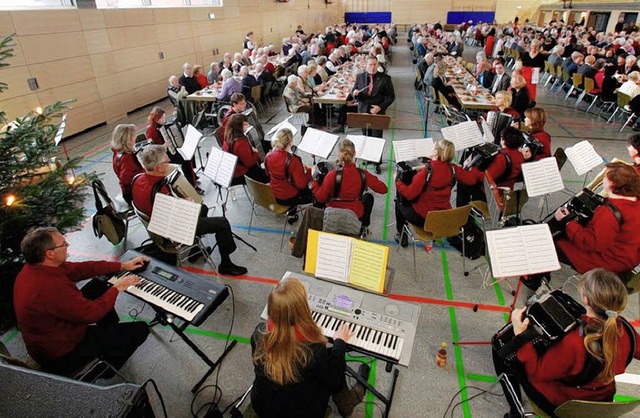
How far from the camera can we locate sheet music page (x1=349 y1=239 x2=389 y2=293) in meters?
2.66

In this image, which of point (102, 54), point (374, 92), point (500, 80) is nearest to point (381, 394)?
point (374, 92)

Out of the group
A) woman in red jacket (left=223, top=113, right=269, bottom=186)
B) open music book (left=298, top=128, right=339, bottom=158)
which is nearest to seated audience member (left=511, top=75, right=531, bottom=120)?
open music book (left=298, top=128, right=339, bottom=158)

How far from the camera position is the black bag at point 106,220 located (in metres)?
4.30

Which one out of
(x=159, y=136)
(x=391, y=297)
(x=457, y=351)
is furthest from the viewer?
(x=159, y=136)

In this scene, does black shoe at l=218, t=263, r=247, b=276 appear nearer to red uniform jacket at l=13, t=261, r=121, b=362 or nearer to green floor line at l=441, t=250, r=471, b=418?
red uniform jacket at l=13, t=261, r=121, b=362

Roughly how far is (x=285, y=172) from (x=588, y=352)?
346 cm

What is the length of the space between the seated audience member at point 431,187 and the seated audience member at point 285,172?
124 cm

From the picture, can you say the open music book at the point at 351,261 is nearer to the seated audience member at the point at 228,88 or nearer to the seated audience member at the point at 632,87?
the seated audience member at the point at 228,88

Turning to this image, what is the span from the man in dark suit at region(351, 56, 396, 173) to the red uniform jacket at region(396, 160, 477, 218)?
3515 mm

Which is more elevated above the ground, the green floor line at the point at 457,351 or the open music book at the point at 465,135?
the open music book at the point at 465,135

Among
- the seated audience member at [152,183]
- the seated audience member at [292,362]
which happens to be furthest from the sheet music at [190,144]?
the seated audience member at [292,362]

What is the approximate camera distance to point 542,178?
4086 millimetres

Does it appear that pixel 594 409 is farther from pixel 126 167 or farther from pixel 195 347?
pixel 126 167

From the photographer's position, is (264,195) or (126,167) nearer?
(264,195)
